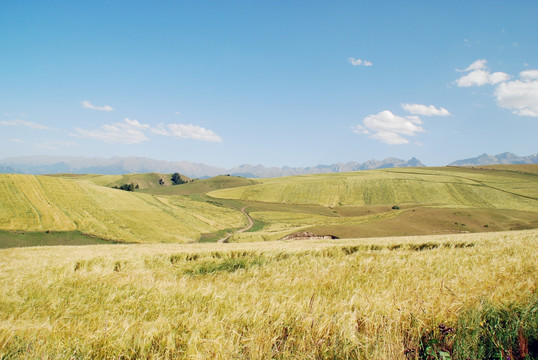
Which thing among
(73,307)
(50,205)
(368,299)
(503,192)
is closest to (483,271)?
(368,299)

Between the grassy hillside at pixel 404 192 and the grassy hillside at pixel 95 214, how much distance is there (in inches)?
1919

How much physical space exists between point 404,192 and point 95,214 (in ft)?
414

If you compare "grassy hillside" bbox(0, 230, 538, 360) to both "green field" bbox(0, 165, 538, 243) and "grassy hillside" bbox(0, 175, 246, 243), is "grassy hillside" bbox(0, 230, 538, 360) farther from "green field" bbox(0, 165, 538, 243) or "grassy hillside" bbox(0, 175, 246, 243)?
"grassy hillside" bbox(0, 175, 246, 243)

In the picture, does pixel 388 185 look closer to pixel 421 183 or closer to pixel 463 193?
pixel 421 183

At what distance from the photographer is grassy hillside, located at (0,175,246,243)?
57312 millimetres

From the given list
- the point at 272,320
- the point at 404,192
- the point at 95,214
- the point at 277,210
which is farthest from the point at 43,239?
the point at 404,192

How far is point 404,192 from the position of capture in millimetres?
128500

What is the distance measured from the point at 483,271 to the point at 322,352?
192 inches

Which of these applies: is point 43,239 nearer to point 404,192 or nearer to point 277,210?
point 277,210

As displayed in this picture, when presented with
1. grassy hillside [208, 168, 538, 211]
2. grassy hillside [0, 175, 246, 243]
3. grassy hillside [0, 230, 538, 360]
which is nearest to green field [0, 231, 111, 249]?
grassy hillside [0, 175, 246, 243]

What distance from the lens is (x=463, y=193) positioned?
122 m

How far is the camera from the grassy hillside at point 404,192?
113m

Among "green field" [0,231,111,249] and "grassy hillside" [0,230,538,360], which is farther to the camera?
"green field" [0,231,111,249]

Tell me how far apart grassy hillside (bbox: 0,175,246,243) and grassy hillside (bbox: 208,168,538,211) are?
4875 centimetres
